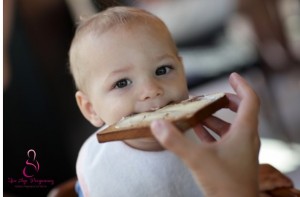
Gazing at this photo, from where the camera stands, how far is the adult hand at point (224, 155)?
1.61 feet

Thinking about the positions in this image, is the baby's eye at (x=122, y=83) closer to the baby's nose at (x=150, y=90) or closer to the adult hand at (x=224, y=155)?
the baby's nose at (x=150, y=90)

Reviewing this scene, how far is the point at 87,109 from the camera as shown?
854 mm

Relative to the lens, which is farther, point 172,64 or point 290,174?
point 290,174

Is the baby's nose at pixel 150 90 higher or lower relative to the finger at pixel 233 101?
higher

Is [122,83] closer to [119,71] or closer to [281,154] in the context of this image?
[119,71]

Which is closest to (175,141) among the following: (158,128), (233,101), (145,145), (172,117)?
(158,128)

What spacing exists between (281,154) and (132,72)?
1.42ft

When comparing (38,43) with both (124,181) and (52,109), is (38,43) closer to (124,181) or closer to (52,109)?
(52,109)

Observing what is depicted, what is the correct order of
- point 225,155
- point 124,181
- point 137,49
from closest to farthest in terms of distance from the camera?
point 225,155
point 137,49
point 124,181

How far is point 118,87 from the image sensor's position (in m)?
0.75

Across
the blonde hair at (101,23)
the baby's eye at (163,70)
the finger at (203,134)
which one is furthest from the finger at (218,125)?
the blonde hair at (101,23)

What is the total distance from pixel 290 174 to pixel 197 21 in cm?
41

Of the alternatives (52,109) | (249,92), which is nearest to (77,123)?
(52,109)

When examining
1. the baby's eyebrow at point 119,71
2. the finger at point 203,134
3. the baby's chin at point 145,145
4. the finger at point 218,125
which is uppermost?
the baby's eyebrow at point 119,71
